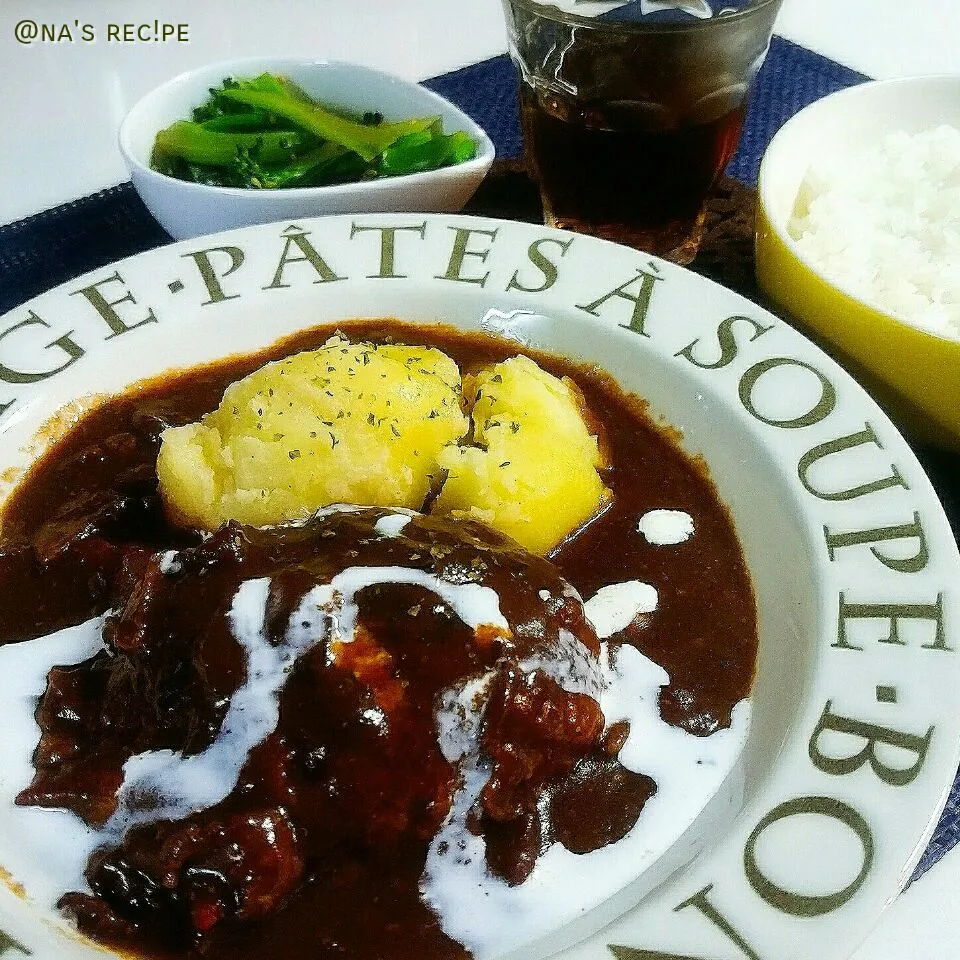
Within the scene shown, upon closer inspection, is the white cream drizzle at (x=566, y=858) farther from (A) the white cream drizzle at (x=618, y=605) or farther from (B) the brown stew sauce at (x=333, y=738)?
(A) the white cream drizzle at (x=618, y=605)

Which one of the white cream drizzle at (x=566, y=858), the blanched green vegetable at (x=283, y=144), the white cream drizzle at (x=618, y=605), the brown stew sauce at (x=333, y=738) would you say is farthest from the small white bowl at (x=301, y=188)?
the white cream drizzle at (x=566, y=858)

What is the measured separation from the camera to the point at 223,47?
18.4 feet

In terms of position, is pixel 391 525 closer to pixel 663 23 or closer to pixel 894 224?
pixel 663 23

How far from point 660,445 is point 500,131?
198 cm

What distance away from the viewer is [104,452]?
2822 millimetres

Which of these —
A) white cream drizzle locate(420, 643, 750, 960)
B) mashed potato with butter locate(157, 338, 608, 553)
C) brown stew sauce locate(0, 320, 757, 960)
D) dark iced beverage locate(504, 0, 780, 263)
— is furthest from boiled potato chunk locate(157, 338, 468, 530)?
dark iced beverage locate(504, 0, 780, 263)

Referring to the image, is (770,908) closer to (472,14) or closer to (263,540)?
(263,540)

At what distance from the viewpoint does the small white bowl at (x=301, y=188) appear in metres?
3.33

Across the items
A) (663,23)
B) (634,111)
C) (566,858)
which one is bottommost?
(566,858)

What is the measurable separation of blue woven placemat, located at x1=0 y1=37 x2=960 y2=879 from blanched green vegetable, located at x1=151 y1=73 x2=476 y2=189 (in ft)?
0.92

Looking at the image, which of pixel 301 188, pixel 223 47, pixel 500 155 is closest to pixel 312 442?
pixel 301 188

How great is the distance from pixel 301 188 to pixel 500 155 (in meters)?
0.96

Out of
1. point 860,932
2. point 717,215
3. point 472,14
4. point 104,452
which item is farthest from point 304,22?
point 860,932

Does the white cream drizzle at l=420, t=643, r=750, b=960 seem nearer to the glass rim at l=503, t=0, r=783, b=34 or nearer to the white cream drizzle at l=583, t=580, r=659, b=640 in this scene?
the white cream drizzle at l=583, t=580, r=659, b=640
